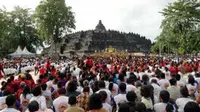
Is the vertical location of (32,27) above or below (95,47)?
above

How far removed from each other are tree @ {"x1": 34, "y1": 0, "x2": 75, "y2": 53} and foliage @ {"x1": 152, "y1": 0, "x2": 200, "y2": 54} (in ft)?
99.2

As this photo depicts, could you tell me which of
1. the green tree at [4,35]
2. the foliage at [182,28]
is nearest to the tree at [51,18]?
the green tree at [4,35]

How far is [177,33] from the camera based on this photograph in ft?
96.8

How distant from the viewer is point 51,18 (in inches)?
2218

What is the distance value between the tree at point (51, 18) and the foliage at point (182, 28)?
1190 inches

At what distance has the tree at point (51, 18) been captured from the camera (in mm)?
56562

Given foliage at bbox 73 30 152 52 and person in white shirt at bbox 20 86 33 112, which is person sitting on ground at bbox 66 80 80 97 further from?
foliage at bbox 73 30 152 52

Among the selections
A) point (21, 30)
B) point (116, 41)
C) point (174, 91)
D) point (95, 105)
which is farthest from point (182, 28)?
point (21, 30)

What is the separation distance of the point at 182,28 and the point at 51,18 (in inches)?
1296

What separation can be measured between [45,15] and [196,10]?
114ft

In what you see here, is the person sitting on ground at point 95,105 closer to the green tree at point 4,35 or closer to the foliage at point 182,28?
the foliage at point 182,28

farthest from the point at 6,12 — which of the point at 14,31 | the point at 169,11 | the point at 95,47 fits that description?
the point at 169,11

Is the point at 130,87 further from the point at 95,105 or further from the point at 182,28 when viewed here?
the point at 182,28

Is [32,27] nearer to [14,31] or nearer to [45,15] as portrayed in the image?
[14,31]
